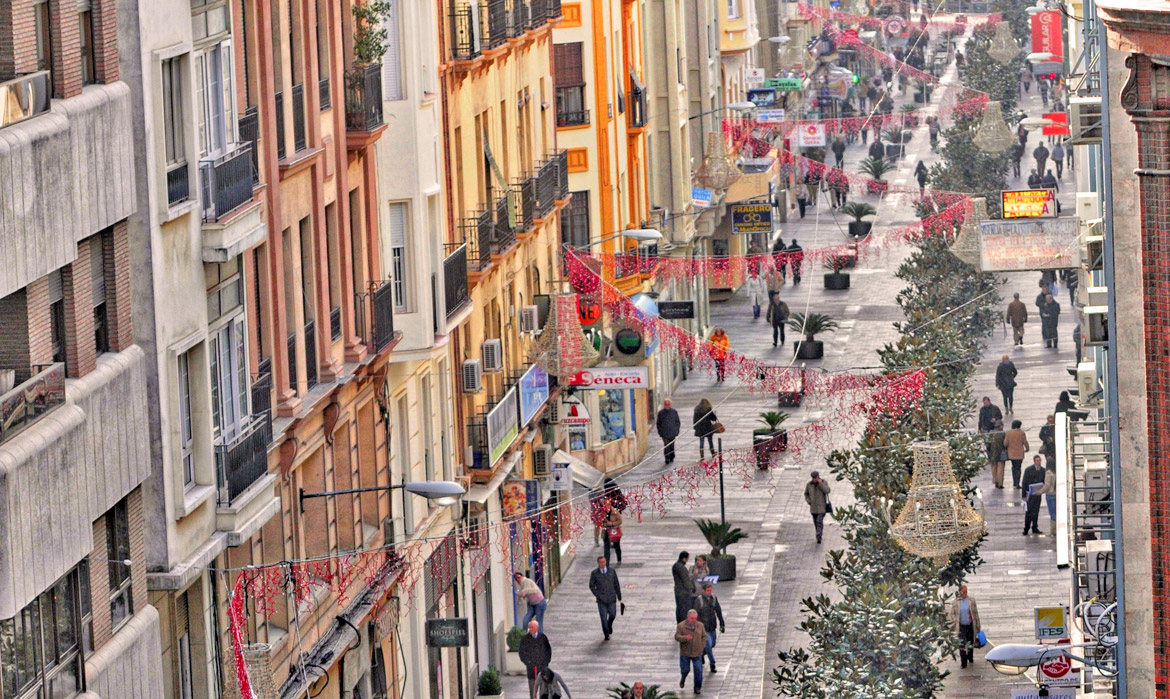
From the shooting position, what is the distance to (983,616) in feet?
149

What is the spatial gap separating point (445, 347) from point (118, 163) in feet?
52.4

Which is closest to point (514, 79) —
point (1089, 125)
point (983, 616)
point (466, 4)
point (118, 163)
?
point (466, 4)

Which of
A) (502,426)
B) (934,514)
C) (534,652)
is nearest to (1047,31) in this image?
(502,426)

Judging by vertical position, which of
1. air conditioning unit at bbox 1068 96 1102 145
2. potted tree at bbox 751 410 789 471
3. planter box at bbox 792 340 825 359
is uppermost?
air conditioning unit at bbox 1068 96 1102 145

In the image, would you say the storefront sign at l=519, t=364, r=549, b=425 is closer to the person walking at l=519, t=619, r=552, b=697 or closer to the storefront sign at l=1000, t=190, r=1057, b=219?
the person walking at l=519, t=619, r=552, b=697

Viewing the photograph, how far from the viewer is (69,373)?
24297 mm

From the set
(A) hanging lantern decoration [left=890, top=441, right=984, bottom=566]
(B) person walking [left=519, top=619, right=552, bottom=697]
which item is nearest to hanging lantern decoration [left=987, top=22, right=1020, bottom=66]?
(B) person walking [left=519, top=619, right=552, bottom=697]

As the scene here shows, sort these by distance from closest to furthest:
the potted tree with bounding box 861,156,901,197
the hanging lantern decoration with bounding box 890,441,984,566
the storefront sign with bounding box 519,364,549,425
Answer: the hanging lantern decoration with bounding box 890,441,984,566 < the storefront sign with bounding box 519,364,549,425 < the potted tree with bounding box 861,156,901,197

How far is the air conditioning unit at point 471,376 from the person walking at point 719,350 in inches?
571

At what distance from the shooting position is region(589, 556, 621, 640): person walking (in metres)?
45.7

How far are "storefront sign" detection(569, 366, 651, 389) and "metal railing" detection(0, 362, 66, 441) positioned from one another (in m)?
29.4

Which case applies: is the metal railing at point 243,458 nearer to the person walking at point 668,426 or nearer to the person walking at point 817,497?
the person walking at point 817,497

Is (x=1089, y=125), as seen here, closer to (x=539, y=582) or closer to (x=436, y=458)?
(x=436, y=458)

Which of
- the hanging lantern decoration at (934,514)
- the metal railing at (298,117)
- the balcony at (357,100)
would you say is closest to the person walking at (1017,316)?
the hanging lantern decoration at (934,514)
